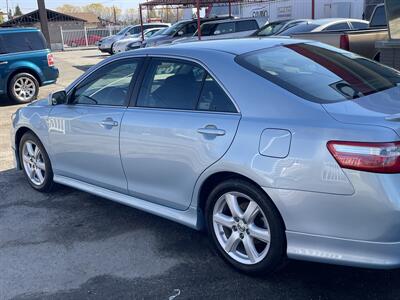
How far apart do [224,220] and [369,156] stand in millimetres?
1170

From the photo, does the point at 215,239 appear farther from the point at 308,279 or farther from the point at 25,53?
the point at 25,53

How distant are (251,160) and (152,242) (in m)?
1.38

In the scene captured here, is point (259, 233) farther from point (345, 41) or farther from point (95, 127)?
point (345, 41)

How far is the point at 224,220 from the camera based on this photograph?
135 inches

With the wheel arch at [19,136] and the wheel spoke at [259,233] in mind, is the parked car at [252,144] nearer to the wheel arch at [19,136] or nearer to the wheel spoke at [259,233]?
the wheel spoke at [259,233]

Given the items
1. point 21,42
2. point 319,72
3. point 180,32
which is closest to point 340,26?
point 180,32

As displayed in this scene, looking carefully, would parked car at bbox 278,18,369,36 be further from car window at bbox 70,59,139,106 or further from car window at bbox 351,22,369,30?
car window at bbox 70,59,139,106

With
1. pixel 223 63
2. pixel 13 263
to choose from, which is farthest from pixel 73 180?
pixel 223 63

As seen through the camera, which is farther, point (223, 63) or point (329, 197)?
point (223, 63)

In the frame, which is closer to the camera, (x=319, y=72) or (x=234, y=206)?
(x=234, y=206)

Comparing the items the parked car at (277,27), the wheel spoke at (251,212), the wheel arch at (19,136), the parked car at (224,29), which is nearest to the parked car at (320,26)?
the parked car at (277,27)

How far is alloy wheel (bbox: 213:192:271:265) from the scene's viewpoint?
3.26 m

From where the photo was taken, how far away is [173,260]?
371 centimetres

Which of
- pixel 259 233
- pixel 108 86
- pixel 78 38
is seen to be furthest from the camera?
pixel 78 38
